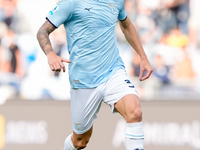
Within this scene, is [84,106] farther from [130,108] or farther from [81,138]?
[130,108]

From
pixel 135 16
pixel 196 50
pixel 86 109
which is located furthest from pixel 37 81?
pixel 86 109

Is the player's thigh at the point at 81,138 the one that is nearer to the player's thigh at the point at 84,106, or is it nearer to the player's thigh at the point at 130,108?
the player's thigh at the point at 84,106

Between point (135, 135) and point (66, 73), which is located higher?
point (66, 73)

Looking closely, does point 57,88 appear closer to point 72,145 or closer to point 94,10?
point 72,145

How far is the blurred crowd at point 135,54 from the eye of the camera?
8312 mm

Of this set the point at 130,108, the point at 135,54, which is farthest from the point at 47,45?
the point at 135,54

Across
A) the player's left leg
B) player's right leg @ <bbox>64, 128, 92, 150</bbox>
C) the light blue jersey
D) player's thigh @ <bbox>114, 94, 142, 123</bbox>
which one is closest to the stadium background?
player's right leg @ <bbox>64, 128, 92, 150</bbox>

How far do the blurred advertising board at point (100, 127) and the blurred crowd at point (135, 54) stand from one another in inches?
13.2

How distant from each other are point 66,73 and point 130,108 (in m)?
4.10

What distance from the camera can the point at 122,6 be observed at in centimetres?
502

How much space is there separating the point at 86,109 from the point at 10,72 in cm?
373

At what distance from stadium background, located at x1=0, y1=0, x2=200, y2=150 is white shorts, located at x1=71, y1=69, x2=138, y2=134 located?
300 cm

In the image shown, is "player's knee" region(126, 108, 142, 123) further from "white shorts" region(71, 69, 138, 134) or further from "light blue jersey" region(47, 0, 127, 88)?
"light blue jersey" region(47, 0, 127, 88)

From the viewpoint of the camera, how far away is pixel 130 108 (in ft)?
14.3
